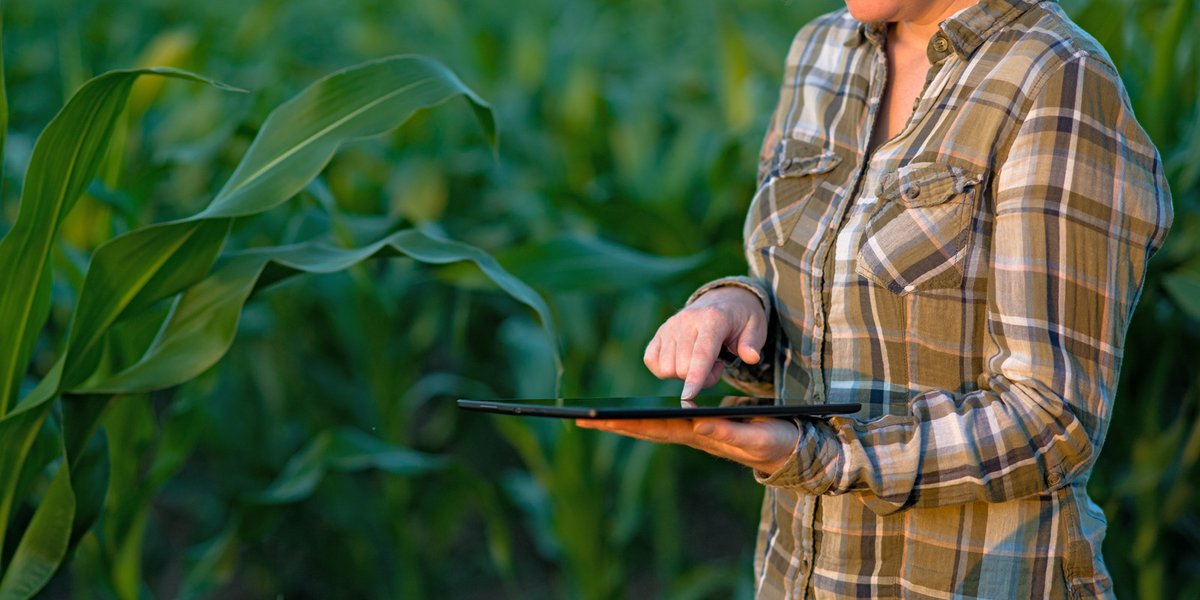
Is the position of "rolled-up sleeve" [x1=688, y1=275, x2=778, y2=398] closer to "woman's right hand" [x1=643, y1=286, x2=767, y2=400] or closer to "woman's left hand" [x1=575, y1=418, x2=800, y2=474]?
"woman's right hand" [x1=643, y1=286, x2=767, y2=400]

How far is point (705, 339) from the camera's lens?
1.08 metres

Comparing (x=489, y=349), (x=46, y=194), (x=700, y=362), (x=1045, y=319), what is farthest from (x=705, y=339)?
(x=489, y=349)

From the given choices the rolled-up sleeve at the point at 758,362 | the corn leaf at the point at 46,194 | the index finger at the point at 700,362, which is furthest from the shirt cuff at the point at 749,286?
the corn leaf at the point at 46,194

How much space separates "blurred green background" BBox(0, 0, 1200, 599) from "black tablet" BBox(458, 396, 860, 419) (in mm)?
766

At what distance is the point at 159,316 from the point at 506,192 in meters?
1.21

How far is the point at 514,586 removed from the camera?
2.58 metres

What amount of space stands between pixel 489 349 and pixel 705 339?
1787mm

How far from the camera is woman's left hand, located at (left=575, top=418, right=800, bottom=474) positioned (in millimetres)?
929

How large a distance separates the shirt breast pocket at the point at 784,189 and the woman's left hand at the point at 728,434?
10.7 inches

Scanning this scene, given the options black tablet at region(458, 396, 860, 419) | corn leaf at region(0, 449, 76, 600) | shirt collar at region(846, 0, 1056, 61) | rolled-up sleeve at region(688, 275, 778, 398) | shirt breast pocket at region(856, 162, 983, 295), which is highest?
shirt collar at region(846, 0, 1056, 61)

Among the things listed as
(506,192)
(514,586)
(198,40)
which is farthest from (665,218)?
(198,40)

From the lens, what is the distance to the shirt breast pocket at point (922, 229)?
102 centimetres

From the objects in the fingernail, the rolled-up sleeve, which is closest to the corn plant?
the rolled-up sleeve

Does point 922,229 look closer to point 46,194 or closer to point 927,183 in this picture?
point 927,183
